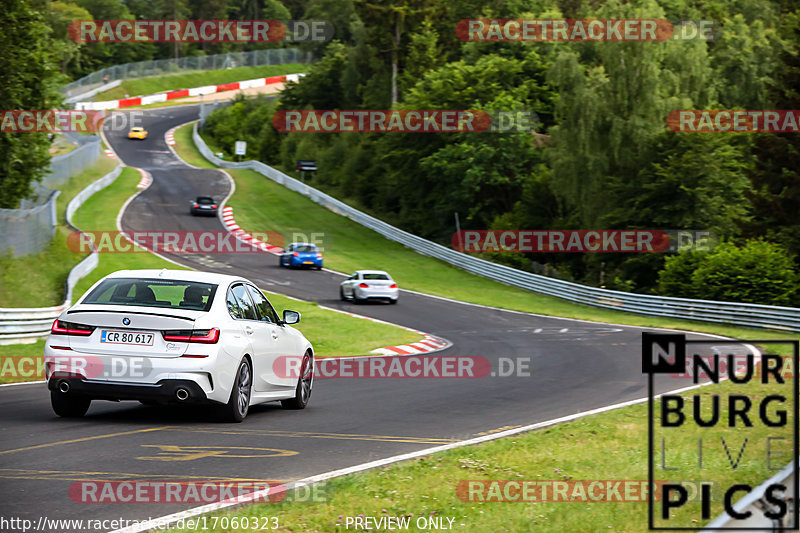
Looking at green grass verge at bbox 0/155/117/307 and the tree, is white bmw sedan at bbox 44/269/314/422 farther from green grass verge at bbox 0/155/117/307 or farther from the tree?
the tree

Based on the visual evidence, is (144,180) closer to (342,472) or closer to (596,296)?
(596,296)

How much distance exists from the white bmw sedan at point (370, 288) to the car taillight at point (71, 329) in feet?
86.5

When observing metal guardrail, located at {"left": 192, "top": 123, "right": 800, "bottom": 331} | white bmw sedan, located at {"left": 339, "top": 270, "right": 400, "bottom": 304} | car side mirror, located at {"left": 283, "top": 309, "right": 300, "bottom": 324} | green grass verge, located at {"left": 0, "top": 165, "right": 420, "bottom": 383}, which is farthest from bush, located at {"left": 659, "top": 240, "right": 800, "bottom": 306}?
car side mirror, located at {"left": 283, "top": 309, "right": 300, "bottom": 324}

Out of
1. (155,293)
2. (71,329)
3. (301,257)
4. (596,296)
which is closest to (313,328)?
(596,296)

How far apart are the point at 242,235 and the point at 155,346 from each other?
44.7m

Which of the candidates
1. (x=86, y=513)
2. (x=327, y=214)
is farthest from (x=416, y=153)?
(x=86, y=513)

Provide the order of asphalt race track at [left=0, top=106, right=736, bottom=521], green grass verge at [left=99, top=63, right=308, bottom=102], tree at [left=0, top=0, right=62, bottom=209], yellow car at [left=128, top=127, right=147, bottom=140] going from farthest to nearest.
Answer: green grass verge at [left=99, top=63, right=308, bottom=102]
yellow car at [left=128, top=127, right=147, bottom=140]
tree at [left=0, top=0, right=62, bottom=209]
asphalt race track at [left=0, top=106, right=736, bottom=521]

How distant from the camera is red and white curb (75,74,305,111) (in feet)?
350

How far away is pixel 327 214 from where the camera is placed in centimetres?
6331

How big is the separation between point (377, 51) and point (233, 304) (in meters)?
80.1

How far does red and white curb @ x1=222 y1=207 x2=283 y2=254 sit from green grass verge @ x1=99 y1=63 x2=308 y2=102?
55.9m

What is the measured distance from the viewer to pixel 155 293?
10.7 meters

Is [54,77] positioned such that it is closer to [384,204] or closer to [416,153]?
[416,153]

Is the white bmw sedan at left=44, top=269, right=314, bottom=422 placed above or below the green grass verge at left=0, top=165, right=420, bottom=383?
above
